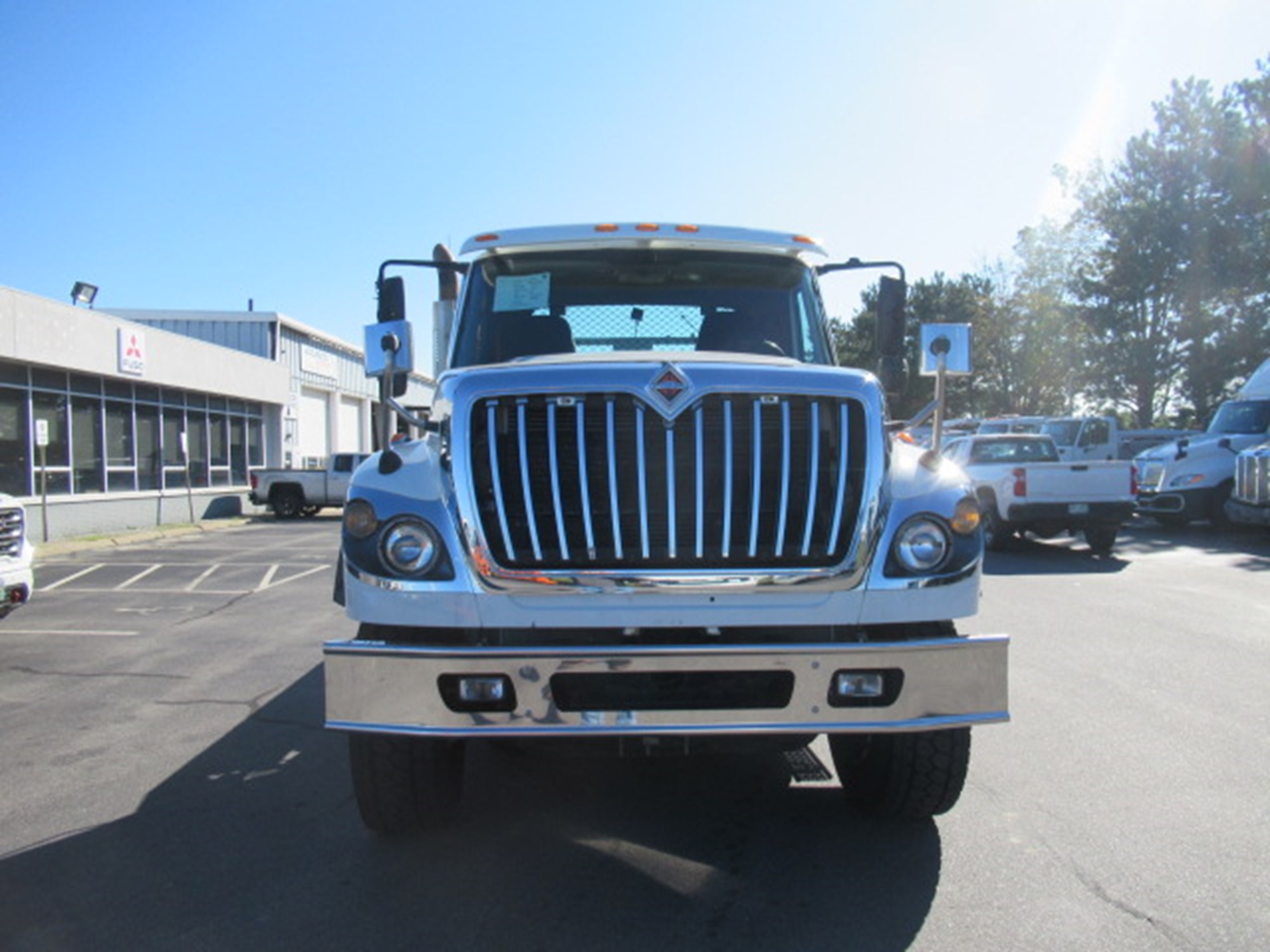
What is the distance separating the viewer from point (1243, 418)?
1717 centimetres

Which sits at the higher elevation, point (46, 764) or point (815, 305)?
point (815, 305)

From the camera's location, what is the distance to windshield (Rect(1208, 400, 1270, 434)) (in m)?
16.7

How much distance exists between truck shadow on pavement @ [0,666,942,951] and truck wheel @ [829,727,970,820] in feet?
0.37

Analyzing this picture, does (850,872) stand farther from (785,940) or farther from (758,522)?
(758,522)

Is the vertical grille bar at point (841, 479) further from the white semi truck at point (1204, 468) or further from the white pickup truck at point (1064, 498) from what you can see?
the white semi truck at point (1204, 468)

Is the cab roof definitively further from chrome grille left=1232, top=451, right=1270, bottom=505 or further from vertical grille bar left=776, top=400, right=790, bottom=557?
chrome grille left=1232, top=451, right=1270, bottom=505

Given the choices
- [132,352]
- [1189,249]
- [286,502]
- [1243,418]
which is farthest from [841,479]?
[1189,249]

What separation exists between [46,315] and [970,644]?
1883 centimetres

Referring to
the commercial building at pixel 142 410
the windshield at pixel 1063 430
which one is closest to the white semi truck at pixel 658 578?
the commercial building at pixel 142 410

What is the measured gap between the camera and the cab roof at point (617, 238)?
4590 mm

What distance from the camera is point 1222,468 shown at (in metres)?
16.1

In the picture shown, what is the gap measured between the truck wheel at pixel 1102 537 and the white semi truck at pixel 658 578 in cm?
1156

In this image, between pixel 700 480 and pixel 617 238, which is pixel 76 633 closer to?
pixel 617 238

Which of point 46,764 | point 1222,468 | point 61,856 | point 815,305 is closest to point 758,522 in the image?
point 815,305
